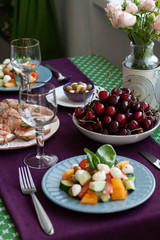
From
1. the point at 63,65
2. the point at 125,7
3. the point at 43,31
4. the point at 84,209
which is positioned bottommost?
the point at 43,31

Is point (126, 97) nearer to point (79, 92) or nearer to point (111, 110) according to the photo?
point (111, 110)

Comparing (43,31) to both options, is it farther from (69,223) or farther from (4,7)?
(69,223)

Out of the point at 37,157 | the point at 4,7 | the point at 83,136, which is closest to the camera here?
the point at 37,157

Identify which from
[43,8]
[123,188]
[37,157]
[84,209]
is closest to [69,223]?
[84,209]

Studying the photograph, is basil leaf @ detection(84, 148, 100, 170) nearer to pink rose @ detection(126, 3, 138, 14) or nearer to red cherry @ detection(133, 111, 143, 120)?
red cherry @ detection(133, 111, 143, 120)

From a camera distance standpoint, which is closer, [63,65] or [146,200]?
[146,200]

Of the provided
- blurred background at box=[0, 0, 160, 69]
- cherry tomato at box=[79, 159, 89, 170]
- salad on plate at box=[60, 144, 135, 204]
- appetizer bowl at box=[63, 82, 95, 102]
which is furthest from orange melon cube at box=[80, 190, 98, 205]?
blurred background at box=[0, 0, 160, 69]

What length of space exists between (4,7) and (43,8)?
0.52 meters

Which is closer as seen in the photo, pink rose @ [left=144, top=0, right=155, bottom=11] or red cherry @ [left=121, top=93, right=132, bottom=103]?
red cherry @ [left=121, top=93, right=132, bottom=103]

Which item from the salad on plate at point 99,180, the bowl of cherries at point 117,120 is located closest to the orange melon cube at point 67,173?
the salad on plate at point 99,180

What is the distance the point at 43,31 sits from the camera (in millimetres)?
3434

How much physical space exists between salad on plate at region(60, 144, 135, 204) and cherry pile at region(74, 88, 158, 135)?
0.19 m

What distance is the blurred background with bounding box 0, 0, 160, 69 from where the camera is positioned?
281 cm

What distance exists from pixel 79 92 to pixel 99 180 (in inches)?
26.1
